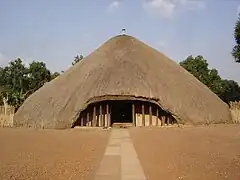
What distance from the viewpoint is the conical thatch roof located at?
20812 mm

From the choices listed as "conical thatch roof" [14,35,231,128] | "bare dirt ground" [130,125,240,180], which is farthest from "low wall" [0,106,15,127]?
"bare dirt ground" [130,125,240,180]

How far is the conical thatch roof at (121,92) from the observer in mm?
20812

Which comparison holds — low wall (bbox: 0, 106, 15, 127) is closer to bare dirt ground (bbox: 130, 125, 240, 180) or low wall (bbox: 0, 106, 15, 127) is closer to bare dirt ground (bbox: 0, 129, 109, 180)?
bare dirt ground (bbox: 0, 129, 109, 180)

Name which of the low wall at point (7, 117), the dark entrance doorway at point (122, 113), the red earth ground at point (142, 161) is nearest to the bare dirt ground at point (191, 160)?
the red earth ground at point (142, 161)

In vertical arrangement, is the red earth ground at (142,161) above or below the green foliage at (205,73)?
below

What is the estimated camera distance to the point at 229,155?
9414 millimetres

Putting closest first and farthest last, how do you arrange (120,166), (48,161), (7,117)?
1. (120,166)
2. (48,161)
3. (7,117)

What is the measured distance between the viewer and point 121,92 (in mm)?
21250

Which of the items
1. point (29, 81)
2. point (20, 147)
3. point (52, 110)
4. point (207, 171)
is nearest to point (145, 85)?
point (52, 110)

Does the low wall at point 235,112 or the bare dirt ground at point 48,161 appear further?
the low wall at point 235,112

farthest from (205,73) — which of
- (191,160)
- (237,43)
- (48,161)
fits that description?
(48,161)

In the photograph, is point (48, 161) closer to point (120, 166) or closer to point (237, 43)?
point (120, 166)

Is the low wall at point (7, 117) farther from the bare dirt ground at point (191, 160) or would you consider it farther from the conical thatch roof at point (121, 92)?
the bare dirt ground at point (191, 160)

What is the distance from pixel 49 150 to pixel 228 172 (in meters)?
6.11
